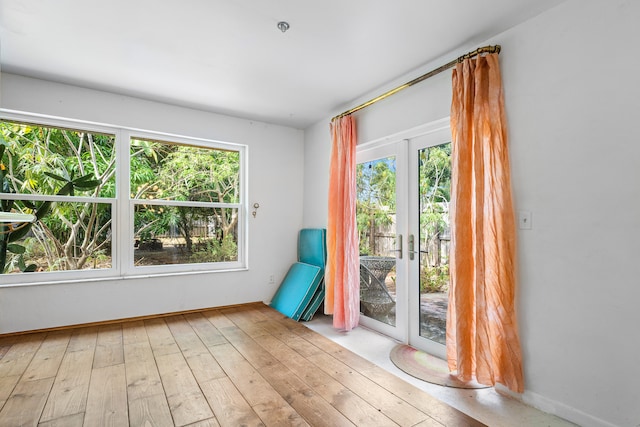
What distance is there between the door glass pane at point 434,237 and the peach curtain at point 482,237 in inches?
14.5

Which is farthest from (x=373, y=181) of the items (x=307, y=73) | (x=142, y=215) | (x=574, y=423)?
(x=142, y=215)

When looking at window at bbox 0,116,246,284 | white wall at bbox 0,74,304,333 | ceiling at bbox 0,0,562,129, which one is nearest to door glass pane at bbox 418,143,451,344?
ceiling at bbox 0,0,562,129

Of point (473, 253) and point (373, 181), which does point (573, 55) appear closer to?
point (473, 253)

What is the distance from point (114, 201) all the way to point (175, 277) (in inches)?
42.4

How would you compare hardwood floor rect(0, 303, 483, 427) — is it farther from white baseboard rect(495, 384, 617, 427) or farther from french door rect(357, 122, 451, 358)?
french door rect(357, 122, 451, 358)

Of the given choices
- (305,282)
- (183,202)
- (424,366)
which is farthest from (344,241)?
(183,202)

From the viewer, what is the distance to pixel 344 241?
11.4ft

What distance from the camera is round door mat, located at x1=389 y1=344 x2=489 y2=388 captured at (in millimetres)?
2332

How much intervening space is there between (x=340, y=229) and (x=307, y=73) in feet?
5.25

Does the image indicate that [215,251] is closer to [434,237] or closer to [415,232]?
[415,232]

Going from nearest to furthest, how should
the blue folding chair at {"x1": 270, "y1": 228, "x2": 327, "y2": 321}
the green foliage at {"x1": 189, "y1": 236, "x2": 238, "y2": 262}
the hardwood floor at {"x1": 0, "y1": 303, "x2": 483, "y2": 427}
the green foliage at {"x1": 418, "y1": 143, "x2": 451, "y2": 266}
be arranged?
the hardwood floor at {"x1": 0, "y1": 303, "x2": 483, "y2": 427} → the green foliage at {"x1": 418, "y1": 143, "x2": 451, "y2": 266} → the blue folding chair at {"x1": 270, "y1": 228, "x2": 327, "y2": 321} → the green foliage at {"x1": 189, "y1": 236, "x2": 238, "y2": 262}

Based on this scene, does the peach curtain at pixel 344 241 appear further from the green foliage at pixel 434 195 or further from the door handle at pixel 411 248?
the green foliage at pixel 434 195

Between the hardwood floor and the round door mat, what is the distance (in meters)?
0.23

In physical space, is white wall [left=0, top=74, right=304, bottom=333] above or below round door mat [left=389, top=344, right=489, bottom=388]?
above
